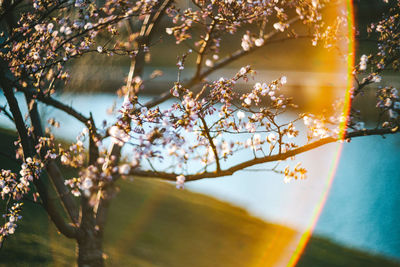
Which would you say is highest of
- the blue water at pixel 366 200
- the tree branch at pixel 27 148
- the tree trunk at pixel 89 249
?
the blue water at pixel 366 200

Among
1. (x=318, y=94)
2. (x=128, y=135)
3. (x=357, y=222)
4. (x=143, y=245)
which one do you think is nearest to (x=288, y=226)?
(x=357, y=222)

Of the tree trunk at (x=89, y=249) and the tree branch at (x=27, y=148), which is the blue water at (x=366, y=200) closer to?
the tree trunk at (x=89, y=249)

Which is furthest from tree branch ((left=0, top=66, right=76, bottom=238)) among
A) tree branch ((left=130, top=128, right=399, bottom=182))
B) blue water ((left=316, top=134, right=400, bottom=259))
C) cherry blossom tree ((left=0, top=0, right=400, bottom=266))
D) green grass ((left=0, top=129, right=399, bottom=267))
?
blue water ((left=316, top=134, right=400, bottom=259))

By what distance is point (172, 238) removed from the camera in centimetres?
868

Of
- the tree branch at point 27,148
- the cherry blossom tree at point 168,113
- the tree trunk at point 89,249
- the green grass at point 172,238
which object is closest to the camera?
the cherry blossom tree at point 168,113

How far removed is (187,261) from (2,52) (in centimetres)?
544

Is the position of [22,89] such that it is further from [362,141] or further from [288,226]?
[362,141]

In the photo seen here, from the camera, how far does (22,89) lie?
4680 mm

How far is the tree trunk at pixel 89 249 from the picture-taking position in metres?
5.16

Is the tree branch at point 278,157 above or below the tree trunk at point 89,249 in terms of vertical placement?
above

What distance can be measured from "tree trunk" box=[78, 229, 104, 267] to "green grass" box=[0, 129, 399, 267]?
5.35 ft

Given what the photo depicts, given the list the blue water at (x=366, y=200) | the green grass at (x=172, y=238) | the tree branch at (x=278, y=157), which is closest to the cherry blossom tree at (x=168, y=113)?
the tree branch at (x=278, y=157)

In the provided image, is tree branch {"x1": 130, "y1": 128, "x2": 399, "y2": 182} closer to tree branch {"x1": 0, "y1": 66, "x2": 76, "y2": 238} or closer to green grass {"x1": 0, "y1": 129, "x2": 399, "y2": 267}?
tree branch {"x1": 0, "y1": 66, "x2": 76, "y2": 238}

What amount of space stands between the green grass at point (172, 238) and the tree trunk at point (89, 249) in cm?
163
